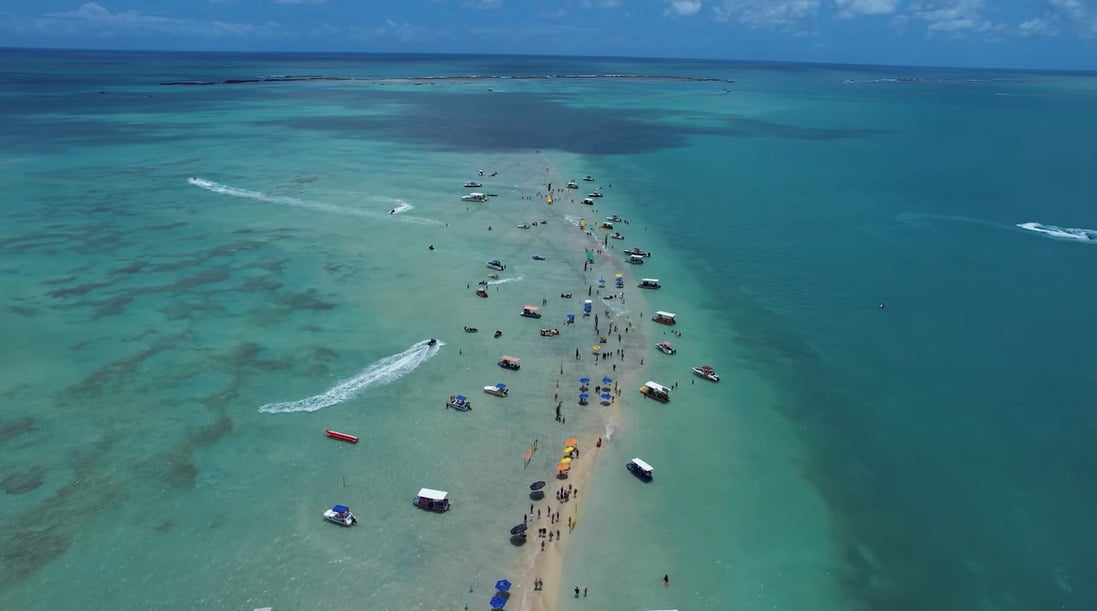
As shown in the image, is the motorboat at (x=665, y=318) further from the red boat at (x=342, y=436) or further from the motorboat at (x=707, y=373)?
the red boat at (x=342, y=436)

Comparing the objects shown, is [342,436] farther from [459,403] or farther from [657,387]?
[657,387]

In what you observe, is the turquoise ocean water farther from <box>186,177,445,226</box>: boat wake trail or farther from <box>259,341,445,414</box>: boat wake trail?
<box>186,177,445,226</box>: boat wake trail

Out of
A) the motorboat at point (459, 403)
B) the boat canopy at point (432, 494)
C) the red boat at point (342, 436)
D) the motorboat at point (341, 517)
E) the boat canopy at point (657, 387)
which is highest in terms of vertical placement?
the boat canopy at point (657, 387)

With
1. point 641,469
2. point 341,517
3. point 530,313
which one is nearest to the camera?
point 341,517

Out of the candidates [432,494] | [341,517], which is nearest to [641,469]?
[432,494]

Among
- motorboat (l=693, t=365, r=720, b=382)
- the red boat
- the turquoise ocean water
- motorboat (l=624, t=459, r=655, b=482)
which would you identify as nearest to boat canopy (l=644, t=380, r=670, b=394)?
the turquoise ocean water

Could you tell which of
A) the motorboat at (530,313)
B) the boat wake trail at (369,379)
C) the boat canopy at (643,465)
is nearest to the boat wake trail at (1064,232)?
the motorboat at (530,313)
